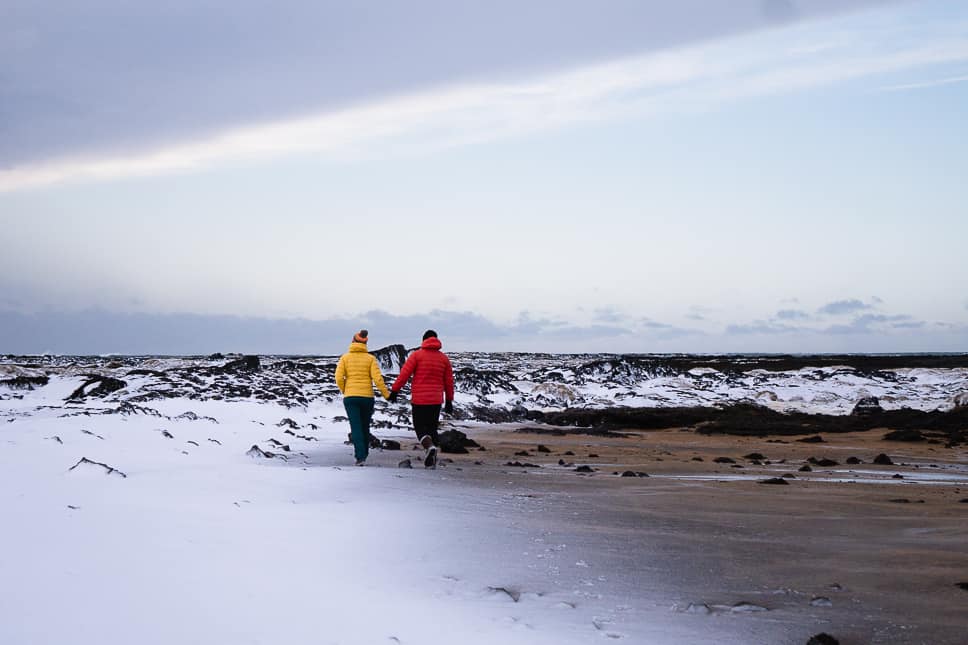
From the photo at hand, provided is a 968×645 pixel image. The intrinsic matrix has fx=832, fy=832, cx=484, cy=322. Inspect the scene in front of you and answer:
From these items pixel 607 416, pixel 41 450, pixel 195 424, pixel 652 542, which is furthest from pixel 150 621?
pixel 607 416

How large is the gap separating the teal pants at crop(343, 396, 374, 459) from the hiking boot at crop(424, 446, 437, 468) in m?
0.85

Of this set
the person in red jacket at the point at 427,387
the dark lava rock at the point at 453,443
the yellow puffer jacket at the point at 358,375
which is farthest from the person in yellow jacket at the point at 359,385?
the dark lava rock at the point at 453,443

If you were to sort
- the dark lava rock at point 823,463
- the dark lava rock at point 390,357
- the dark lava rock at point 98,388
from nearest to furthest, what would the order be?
the dark lava rock at point 823,463 < the dark lava rock at point 98,388 < the dark lava rock at point 390,357

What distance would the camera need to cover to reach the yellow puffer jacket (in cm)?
1155

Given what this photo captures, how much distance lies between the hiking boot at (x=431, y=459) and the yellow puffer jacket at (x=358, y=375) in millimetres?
1131

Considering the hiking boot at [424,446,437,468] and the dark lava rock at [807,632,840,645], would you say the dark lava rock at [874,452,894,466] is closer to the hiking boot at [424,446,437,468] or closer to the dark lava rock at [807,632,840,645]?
the hiking boot at [424,446,437,468]

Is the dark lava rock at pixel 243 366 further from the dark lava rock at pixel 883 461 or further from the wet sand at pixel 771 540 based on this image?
the dark lava rock at pixel 883 461

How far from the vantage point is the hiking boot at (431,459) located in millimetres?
10859

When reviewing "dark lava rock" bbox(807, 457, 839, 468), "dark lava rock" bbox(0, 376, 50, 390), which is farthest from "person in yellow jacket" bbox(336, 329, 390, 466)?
"dark lava rock" bbox(0, 376, 50, 390)

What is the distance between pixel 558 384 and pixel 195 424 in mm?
19867

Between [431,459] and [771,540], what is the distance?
5542 millimetres

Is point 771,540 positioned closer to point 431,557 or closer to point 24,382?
point 431,557

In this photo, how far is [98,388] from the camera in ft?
64.0

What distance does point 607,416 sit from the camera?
24.7 meters
